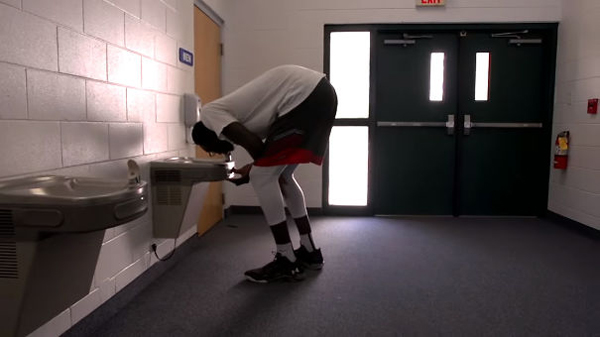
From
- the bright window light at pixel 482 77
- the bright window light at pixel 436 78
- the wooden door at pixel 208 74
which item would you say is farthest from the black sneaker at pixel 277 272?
the bright window light at pixel 482 77

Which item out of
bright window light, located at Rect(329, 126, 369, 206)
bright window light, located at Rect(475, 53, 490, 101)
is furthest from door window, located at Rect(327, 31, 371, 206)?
bright window light, located at Rect(475, 53, 490, 101)

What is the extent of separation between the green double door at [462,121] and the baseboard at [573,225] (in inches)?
5.8

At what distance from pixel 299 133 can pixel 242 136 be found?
277 mm

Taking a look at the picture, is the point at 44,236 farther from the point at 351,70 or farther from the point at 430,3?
the point at 430,3

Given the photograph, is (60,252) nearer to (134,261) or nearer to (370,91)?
(134,261)

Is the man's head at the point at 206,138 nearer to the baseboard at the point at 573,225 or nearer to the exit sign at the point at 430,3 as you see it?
the exit sign at the point at 430,3

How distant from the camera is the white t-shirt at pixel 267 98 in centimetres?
204

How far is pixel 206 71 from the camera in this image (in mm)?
3246

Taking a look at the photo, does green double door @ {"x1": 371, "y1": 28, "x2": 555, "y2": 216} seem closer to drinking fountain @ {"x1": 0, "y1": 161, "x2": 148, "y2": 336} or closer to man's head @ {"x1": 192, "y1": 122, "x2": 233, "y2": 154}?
man's head @ {"x1": 192, "y1": 122, "x2": 233, "y2": 154}

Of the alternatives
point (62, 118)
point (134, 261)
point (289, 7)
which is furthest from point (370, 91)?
point (62, 118)

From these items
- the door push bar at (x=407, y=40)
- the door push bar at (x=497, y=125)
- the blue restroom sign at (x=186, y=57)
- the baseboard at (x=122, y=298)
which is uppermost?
the door push bar at (x=407, y=40)

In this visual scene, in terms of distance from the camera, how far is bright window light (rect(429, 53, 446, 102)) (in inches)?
150

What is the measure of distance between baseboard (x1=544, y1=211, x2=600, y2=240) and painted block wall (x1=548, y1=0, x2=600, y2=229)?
0.04m

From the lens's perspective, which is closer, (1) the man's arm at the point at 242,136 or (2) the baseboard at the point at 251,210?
(1) the man's arm at the point at 242,136
